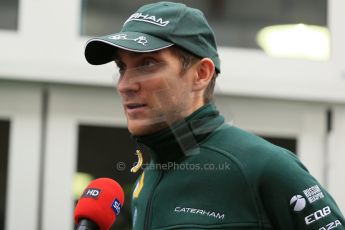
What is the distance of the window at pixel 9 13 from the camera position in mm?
2834

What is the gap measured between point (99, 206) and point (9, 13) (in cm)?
157

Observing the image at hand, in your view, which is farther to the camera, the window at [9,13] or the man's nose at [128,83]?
the window at [9,13]

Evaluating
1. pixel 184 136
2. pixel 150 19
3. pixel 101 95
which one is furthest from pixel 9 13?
pixel 184 136

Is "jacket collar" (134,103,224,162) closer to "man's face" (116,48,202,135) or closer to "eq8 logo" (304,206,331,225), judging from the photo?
"man's face" (116,48,202,135)

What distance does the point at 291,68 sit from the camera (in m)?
2.88

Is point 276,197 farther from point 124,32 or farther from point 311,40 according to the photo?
point 311,40

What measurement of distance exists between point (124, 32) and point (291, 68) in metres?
1.62

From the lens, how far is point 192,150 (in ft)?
4.34

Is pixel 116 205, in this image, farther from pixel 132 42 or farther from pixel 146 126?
pixel 132 42

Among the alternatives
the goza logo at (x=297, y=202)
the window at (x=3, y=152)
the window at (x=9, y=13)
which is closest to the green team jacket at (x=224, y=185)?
the goza logo at (x=297, y=202)

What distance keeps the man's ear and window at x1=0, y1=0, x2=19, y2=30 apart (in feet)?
5.41

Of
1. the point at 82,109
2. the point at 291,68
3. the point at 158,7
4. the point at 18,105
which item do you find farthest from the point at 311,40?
the point at 158,7

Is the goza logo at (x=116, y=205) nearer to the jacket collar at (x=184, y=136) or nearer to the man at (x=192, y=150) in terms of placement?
the man at (x=192, y=150)

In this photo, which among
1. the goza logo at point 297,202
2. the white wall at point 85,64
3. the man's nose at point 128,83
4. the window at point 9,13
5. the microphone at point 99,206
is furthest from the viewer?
A: the window at point 9,13
